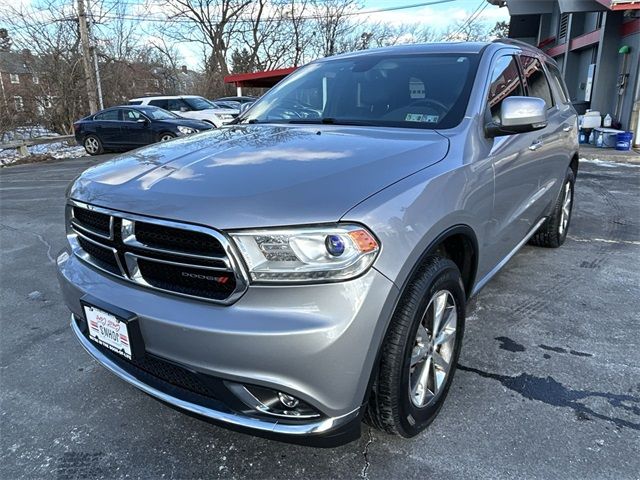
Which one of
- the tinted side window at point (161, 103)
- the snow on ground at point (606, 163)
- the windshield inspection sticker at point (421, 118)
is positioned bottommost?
the snow on ground at point (606, 163)

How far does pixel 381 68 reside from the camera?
3.21m

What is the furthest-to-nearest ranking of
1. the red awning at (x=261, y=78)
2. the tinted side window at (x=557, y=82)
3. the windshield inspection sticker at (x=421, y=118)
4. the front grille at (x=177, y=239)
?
the red awning at (x=261, y=78) → the tinted side window at (x=557, y=82) → the windshield inspection sticker at (x=421, y=118) → the front grille at (x=177, y=239)

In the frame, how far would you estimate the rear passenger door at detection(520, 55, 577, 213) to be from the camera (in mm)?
3682

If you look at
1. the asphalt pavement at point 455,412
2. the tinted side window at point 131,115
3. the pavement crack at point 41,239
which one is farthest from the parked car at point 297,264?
the tinted side window at point 131,115

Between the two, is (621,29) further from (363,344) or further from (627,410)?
(363,344)

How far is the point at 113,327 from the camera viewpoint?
200cm

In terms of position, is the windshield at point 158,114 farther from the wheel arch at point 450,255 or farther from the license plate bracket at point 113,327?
the wheel arch at point 450,255

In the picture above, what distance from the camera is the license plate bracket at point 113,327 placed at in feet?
6.23

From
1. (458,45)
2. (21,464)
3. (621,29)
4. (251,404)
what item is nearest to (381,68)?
(458,45)

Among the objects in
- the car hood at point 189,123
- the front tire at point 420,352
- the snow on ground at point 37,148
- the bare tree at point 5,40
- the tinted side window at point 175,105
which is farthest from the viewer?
the bare tree at point 5,40

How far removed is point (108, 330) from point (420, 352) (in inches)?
52.8

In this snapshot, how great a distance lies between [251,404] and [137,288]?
0.66m

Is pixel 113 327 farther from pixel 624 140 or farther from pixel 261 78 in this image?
pixel 261 78

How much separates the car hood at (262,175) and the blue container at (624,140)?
12.1 m
